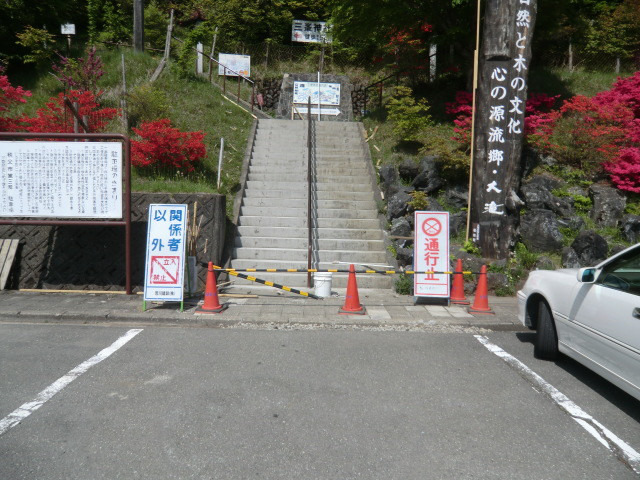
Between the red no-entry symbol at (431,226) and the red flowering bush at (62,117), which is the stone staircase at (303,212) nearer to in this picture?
the red no-entry symbol at (431,226)

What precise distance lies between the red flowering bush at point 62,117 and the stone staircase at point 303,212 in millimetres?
4174

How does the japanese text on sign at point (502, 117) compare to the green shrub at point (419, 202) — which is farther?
the green shrub at point (419, 202)

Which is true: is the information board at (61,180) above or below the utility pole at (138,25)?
below

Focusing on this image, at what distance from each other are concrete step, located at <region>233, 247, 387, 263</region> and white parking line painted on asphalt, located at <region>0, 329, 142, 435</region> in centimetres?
412

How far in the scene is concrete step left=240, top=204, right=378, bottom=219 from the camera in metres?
11.3

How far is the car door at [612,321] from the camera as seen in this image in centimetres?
396

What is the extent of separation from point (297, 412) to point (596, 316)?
2.88 metres

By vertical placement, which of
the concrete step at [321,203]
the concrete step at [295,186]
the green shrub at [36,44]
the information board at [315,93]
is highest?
the green shrub at [36,44]

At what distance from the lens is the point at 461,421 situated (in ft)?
13.1

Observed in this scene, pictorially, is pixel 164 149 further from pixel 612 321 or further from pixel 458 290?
pixel 612 321

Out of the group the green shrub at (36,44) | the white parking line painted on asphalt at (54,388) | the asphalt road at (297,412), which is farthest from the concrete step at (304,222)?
the green shrub at (36,44)

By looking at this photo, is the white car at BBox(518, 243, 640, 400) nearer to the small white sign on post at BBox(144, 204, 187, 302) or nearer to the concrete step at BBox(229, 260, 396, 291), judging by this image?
the concrete step at BBox(229, 260, 396, 291)

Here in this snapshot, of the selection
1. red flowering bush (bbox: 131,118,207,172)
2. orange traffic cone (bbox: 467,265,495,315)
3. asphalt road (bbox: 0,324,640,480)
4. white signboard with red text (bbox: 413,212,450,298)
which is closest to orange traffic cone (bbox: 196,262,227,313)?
asphalt road (bbox: 0,324,640,480)

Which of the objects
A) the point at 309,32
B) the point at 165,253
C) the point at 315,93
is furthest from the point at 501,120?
the point at 309,32
